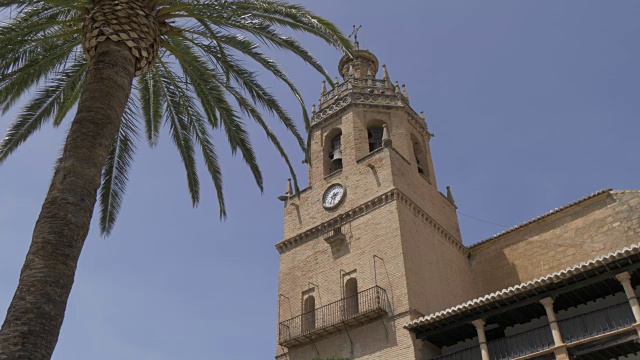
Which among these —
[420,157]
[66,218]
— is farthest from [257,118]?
[420,157]

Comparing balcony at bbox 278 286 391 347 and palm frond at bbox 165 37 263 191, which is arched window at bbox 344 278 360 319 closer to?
balcony at bbox 278 286 391 347

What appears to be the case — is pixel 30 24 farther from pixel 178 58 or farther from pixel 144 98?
pixel 144 98

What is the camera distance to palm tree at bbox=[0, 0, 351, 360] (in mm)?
Result: 5887

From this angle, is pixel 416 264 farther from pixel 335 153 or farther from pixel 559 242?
pixel 335 153

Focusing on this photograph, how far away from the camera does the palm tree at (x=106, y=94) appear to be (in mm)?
5887

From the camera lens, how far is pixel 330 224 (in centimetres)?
2194

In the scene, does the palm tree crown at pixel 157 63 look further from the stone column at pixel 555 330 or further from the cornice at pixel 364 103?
the cornice at pixel 364 103

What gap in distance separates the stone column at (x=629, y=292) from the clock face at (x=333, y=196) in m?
10.0

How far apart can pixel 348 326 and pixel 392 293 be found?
163 centimetres

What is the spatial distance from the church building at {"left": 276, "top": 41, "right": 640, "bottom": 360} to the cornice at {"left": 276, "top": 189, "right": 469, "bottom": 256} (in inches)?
1.5

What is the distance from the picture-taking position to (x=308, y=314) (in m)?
20.5

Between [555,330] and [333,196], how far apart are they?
9632 mm

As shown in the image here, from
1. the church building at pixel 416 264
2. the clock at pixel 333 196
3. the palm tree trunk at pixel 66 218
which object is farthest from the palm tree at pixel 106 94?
the clock at pixel 333 196


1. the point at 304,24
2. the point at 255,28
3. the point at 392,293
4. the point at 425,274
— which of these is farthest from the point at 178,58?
the point at 425,274
